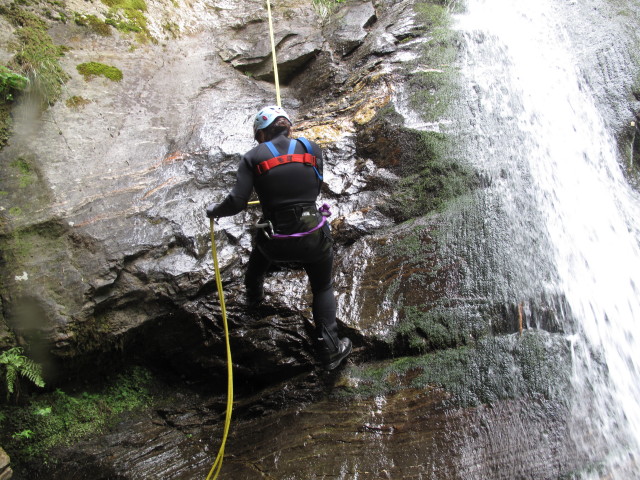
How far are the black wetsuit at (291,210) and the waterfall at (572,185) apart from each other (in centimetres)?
229

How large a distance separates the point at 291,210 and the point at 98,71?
15.7 feet

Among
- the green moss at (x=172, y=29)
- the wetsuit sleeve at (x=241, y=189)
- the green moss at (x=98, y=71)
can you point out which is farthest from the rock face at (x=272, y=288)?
the green moss at (x=172, y=29)

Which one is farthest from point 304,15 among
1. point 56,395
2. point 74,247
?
point 56,395

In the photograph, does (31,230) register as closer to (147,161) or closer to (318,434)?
(147,161)

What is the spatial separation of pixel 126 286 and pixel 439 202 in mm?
3842

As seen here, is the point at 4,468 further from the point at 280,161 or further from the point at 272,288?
the point at 280,161

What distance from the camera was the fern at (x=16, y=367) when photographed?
12.5 feet

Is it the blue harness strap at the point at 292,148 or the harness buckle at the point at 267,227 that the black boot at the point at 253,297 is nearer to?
the harness buckle at the point at 267,227

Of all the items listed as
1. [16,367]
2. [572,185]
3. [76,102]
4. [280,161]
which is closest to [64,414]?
[16,367]

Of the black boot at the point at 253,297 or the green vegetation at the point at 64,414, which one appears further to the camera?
the black boot at the point at 253,297

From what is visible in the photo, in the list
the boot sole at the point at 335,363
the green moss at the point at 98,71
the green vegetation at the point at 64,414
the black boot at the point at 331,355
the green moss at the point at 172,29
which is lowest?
the green vegetation at the point at 64,414

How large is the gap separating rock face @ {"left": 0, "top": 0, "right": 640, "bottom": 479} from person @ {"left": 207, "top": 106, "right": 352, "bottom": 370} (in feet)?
1.56

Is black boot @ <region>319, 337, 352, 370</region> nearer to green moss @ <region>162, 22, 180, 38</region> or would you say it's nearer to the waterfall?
the waterfall

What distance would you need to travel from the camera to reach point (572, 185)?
5.85m
